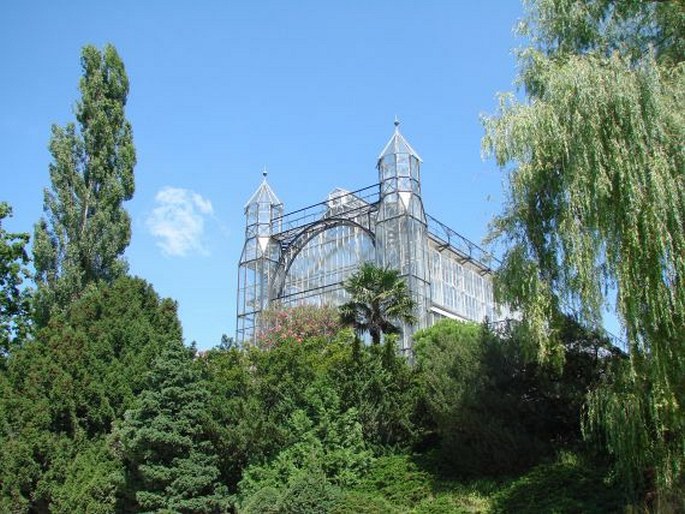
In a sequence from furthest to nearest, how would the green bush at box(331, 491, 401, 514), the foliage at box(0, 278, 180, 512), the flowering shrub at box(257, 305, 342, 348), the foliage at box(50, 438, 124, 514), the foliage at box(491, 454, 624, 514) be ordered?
→ the flowering shrub at box(257, 305, 342, 348)
the foliage at box(0, 278, 180, 512)
the foliage at box(50, 438, 124, 514)
the green bush at box(331, 491, 401, 514)
the foliage at box(491, 454, 624, 514)

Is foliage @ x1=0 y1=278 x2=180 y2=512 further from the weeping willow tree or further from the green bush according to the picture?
the weeping willow tree

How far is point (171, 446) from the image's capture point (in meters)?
16.5

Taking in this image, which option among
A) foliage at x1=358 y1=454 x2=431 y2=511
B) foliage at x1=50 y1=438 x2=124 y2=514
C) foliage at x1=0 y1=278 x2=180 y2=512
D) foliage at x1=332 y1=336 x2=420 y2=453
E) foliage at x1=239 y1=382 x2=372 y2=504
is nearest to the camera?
foliage at x1=358 y1=454 x2=431 y2=511

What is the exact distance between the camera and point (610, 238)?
36.0 feet

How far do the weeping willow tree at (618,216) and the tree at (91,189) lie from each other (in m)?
15.4

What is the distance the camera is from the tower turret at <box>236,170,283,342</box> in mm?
38656

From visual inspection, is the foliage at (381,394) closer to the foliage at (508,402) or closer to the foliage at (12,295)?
the foliage at (508,402)

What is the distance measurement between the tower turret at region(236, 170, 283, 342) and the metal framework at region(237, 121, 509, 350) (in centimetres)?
6

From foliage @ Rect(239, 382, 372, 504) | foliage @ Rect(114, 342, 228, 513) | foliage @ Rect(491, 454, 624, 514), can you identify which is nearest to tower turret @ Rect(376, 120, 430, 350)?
foliage @ Rect(239, 382, 372, 504)

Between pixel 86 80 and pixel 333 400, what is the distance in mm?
15535

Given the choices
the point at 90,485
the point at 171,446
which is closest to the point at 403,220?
the point at 171,446

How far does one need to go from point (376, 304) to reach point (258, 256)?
574 inches

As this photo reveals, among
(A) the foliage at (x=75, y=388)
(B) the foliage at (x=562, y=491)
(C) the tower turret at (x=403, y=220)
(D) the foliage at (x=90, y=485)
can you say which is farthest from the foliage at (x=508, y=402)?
(C) the tower turret at (x=403, y=220)

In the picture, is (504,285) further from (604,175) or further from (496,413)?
(496,413)
